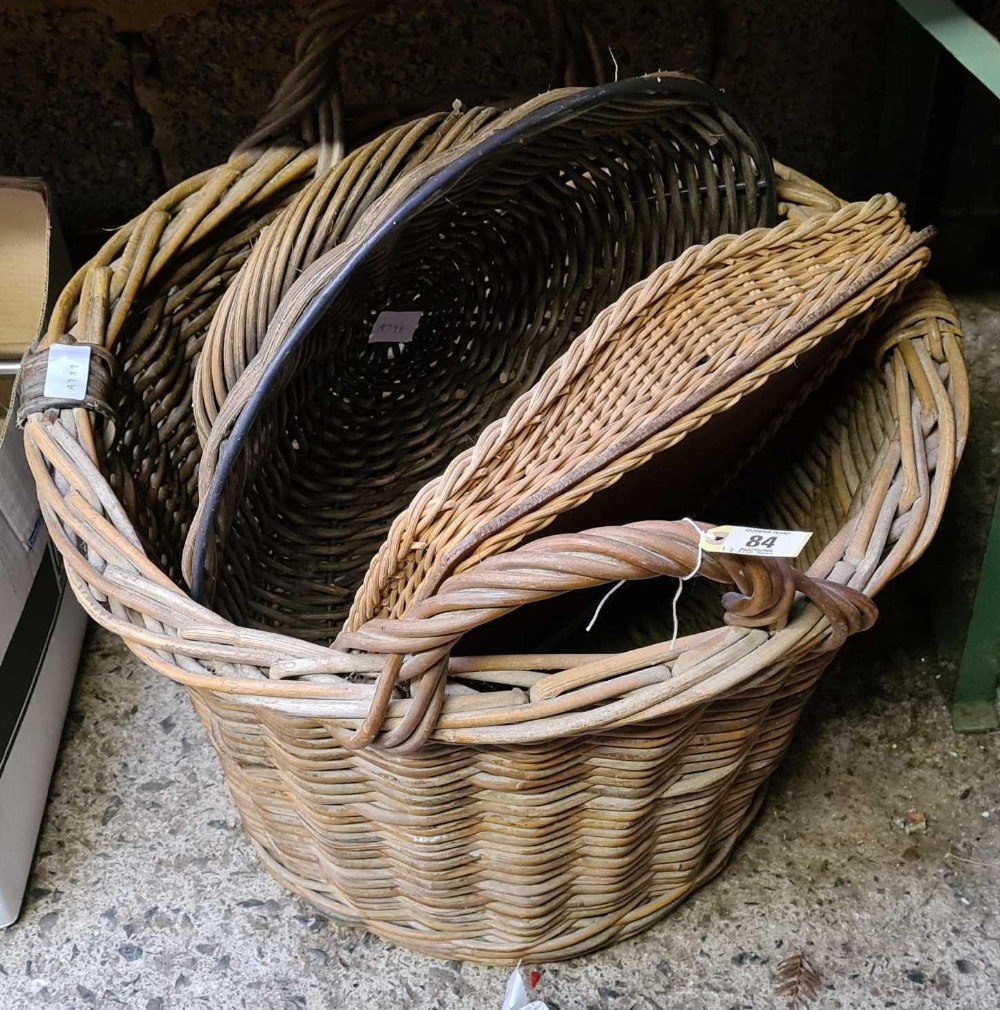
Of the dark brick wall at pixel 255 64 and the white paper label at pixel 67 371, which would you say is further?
the dark brick wall at pixel 255 64

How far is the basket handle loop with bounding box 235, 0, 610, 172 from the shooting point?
882mm

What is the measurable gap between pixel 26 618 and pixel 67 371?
293 millimetres

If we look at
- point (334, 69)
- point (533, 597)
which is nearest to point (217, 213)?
point (334, 69)

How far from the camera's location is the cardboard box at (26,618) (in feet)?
3.07

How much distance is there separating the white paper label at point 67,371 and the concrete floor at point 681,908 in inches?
16.3

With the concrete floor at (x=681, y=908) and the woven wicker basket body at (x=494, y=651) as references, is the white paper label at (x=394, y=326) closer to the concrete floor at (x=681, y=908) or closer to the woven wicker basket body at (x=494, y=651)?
the woven wicker basket body at (x=494, y=651)

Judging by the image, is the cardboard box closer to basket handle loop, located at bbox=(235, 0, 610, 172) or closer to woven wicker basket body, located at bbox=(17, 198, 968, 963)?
woven wicker basket body, located at bbox=(17, 198, 968, 963)

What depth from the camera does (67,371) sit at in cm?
83

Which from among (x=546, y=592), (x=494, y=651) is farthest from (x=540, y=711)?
(x=494, y=651)

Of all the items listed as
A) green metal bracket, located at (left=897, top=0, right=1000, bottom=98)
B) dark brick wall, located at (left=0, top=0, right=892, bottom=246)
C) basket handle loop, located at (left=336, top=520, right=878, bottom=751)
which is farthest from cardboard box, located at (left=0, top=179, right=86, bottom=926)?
green metal bracket, located at (left=897, top=0, right=1000, bottom=98)

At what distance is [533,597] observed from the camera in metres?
0.53

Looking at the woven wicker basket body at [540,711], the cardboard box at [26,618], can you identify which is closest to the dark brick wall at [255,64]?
the cardboard box at [26,618]

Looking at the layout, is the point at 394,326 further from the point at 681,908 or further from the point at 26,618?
the point at 681,908

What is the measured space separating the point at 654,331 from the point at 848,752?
1.71ft
